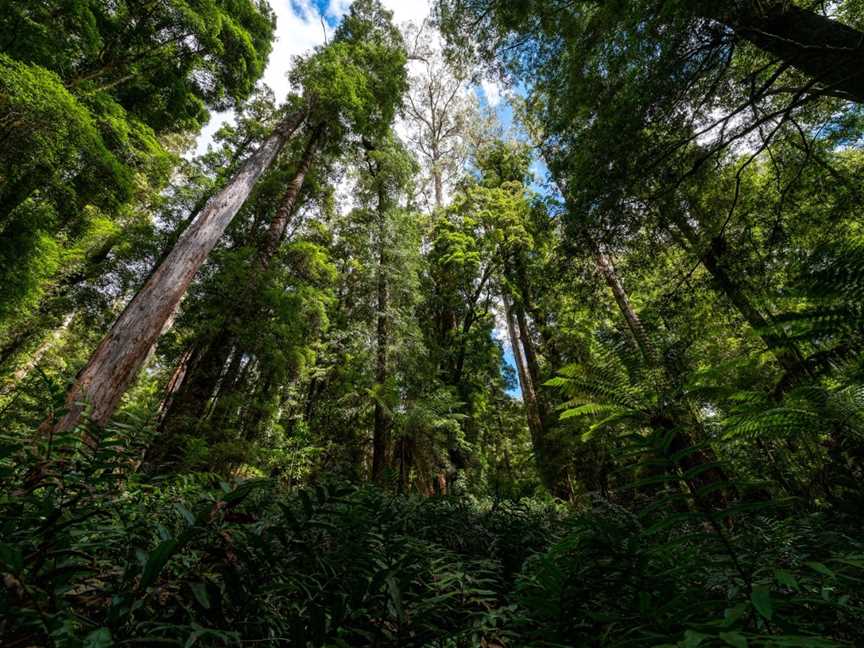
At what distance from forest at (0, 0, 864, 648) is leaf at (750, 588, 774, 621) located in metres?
0.01

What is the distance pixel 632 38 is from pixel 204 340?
7.78 meters

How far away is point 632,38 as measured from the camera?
368cm

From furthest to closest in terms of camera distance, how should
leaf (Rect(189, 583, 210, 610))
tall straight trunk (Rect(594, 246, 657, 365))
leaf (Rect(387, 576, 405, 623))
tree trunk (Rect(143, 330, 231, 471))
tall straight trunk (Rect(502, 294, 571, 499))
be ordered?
tall straight trunk (Rect(502, 294, 571, 499)), tree trunk (Rect(143, 330, 231, 471)), tall straight trunk (Rect(594, 246, 657, 365)), leaf (Rect(387, 576, 405, 623)), leaf (Rect(189, 583, 210, 610))

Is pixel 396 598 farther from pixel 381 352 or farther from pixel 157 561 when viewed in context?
pixel 381 352

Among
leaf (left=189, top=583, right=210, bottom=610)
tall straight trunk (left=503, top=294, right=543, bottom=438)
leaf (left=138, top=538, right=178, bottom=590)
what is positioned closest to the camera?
leaf (left=138, top=538, right=178, bottom=590)

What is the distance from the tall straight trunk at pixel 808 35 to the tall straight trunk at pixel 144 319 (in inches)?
266

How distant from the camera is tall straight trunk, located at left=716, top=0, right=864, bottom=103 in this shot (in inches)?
118

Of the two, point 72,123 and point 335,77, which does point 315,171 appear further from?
point 72,123

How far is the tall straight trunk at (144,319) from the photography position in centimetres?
415

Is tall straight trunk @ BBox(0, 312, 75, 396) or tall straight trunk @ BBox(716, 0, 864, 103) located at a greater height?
tall straight trunk @ BBox(0, 312, 75, 396)

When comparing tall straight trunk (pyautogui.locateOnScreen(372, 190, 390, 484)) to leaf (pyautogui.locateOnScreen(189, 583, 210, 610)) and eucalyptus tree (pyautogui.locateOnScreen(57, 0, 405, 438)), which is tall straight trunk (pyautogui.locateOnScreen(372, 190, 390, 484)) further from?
leaf (pyautogui.locateOnScreen(189, 583, 210, 610))

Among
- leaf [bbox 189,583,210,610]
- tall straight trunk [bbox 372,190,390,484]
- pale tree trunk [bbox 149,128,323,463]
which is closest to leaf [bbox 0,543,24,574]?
leaf [bbox 189,583,210,610]

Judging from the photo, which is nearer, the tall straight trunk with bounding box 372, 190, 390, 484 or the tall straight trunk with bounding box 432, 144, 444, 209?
the tall straight trunk with bounding box 372, 190, 390, 484

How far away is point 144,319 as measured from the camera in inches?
190
